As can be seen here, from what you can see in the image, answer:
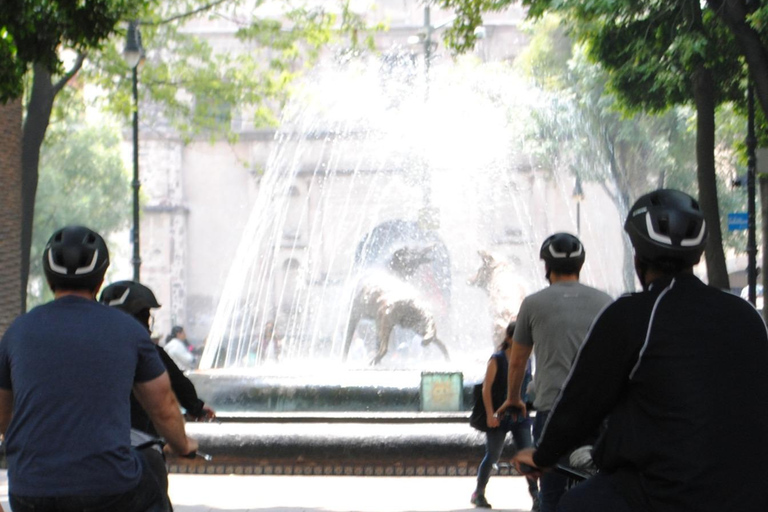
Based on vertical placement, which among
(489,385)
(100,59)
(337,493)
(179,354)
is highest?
(100,59)

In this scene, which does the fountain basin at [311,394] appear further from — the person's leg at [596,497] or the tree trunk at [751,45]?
the person's leg at [596,497]

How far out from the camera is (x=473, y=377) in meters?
14.4

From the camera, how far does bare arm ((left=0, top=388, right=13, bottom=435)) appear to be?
158 inches

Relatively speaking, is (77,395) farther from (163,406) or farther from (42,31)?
(42,31)

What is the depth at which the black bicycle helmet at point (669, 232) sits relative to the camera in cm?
330

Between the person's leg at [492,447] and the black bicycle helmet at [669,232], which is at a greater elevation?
the black bicycle helmet at [669,232]

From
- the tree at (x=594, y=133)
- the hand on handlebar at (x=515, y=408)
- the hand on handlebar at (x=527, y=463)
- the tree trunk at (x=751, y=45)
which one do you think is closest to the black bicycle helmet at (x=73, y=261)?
the hand on handlebar at (x=527, y=463)

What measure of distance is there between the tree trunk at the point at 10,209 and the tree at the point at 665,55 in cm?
508

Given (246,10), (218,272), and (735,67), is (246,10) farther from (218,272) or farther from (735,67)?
(735,67)

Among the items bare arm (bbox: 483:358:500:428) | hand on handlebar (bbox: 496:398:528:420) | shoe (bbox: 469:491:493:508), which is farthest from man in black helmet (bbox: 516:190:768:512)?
shoe (bbox: 469:491:493:508)

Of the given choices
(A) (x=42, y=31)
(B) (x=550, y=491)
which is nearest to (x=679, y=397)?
(B) (x=550, y=491)

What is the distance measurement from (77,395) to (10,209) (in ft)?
37.8

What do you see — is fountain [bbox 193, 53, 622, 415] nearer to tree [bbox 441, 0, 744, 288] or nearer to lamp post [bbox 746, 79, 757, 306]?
tree [bbox 441, 0, 744, 288]

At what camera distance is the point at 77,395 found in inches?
150
